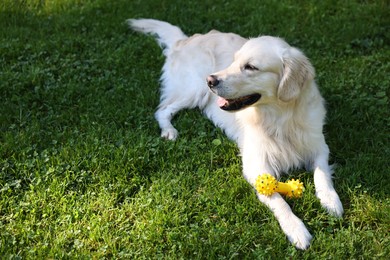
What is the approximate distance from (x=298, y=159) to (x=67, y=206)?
1.65 metres

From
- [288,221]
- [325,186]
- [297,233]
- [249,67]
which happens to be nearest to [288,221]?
[288,221]

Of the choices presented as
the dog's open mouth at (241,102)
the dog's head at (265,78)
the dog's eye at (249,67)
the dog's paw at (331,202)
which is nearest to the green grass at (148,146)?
the dog's paw at (331,202)

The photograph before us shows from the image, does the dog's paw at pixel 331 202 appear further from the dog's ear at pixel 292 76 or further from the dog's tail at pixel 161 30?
the dog's tail at pixel 161 30

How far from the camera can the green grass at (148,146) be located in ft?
9.87

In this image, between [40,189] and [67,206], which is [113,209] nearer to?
[67,206]

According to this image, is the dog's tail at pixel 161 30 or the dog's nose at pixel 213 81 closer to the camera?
the dog's nose at pixel 213 81

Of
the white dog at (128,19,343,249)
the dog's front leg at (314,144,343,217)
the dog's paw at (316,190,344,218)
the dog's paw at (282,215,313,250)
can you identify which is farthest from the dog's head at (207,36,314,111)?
the dog's paw at (282,215,313,250)

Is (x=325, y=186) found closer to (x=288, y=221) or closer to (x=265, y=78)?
(x=288, y=221)

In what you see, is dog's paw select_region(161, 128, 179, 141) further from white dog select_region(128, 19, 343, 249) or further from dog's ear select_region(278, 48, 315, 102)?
dog's ear select_region(278, 48, 315, 102)

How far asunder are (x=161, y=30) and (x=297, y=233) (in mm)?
3142

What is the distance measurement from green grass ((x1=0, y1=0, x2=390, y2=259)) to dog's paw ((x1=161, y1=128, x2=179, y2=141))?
0.27 feet

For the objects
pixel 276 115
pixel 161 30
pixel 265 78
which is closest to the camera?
pixel 265 78

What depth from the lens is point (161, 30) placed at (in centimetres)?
545

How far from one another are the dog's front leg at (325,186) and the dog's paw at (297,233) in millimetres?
259
